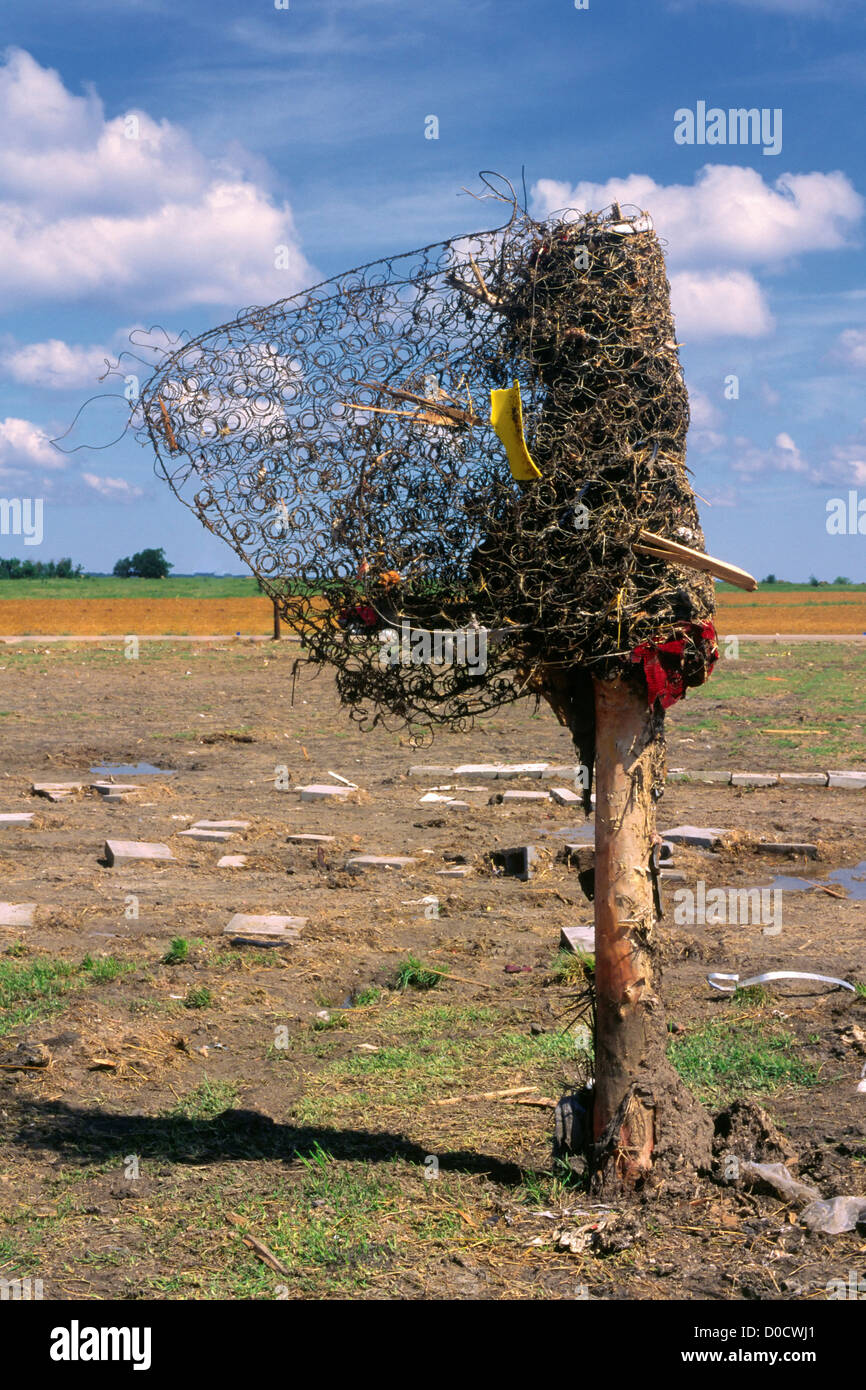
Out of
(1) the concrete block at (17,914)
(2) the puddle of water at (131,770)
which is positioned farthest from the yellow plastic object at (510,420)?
(2) the puddle of water at (131,770)

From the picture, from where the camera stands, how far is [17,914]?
9820mm

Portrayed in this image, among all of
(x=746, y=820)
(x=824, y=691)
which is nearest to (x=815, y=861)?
(x=746, y=820)

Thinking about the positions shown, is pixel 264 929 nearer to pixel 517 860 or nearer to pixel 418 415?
pixel 517 860

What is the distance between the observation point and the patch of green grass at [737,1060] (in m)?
6.57

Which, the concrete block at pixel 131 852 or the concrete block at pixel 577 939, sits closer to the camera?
the concrete block at pixel 577 939

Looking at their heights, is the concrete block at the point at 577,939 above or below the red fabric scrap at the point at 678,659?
below

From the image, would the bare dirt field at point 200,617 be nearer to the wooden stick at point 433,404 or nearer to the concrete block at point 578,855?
the concrete block at point 578,855

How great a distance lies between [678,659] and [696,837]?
7.57 metres

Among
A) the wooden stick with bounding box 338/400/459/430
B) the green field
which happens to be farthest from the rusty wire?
the green field

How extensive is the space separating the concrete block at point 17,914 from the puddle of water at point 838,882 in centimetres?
641

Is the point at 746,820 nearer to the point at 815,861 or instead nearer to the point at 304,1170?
the point at 815,861

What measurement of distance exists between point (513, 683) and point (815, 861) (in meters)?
7.74

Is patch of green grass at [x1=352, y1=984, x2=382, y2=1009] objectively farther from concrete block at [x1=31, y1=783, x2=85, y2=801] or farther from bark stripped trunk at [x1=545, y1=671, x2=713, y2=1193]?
concrete block at [x1=31, y1=783, x2=85, y2=801]

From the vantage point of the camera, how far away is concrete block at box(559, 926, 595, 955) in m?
8.95
